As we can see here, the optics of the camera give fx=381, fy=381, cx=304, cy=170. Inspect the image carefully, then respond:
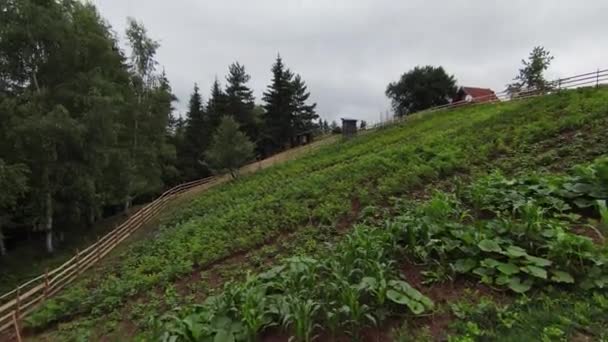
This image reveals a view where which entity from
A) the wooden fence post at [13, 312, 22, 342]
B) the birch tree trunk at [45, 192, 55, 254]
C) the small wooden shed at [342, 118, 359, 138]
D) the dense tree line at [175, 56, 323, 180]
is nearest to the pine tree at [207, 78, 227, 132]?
the dense tree line at [175, 56, 323, 180]

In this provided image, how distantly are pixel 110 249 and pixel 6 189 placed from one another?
364cm

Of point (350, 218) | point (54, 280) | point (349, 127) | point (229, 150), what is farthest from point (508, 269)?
point (349, 127)

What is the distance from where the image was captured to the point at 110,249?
1323 centimetres

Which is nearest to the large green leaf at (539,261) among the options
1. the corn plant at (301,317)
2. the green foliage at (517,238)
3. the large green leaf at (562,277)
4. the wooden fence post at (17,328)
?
the green foliage at (517,238)

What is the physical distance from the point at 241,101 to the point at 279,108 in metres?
4.10

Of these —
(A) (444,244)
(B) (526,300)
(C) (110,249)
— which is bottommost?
(C) (110,249)

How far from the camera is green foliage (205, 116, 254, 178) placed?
882 inches

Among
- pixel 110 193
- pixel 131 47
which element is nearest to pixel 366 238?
pixel 110 193

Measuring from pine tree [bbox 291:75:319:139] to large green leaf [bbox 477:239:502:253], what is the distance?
38.2 meters

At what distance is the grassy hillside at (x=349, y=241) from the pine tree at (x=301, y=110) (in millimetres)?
30787

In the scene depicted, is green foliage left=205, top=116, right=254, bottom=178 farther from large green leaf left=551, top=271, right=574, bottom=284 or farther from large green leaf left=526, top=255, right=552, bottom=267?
large green leaf left=551, top=271, right=574, bottom=284

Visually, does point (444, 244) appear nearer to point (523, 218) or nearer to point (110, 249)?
point (523, 218)

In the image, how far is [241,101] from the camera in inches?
1570

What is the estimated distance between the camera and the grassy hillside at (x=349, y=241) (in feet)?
11.3
